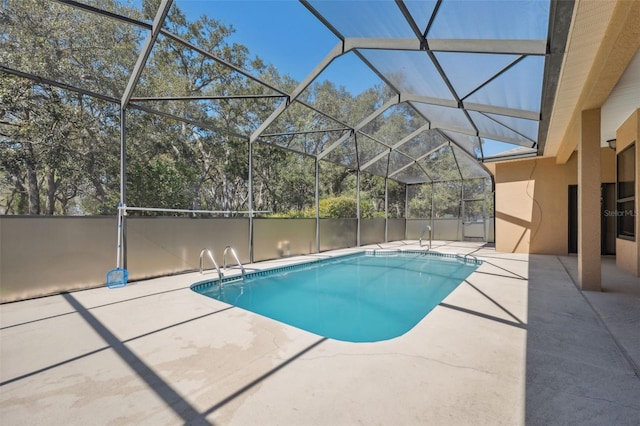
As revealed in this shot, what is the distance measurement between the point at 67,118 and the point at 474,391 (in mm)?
9115

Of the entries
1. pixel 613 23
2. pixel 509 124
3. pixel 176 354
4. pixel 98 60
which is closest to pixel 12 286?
pixel 176 354

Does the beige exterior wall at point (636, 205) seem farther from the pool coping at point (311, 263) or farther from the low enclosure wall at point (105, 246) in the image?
the low enclosure wall at point (105, 246)

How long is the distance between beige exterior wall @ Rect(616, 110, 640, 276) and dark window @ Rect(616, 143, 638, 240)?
0.47 feet

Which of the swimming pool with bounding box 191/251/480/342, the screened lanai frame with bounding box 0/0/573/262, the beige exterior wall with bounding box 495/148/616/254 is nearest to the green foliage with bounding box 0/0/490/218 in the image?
the screened lanai frame with bounding box 0/0/573/262

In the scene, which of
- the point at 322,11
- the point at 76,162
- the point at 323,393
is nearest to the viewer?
the point at 323,393

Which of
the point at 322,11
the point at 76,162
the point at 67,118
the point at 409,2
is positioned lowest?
the point at 76,162

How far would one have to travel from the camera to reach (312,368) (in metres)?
2.27

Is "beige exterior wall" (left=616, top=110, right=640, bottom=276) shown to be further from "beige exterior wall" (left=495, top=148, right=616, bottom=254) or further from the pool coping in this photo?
the pool coping

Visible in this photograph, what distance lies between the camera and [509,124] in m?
6.79

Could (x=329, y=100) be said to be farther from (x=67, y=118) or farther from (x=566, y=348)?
(x=566, y=348)

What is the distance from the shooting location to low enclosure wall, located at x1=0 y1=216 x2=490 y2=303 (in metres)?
4.30

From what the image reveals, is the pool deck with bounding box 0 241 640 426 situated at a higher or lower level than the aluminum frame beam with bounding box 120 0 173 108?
lower

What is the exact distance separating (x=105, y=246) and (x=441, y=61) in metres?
6.42

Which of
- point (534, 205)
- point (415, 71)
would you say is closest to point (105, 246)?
point (415, 71)
